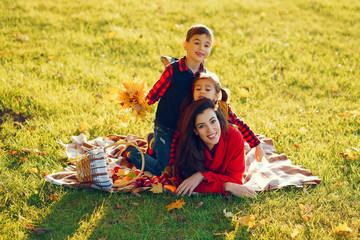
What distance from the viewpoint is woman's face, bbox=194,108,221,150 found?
3.22m

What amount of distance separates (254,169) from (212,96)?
1.13m

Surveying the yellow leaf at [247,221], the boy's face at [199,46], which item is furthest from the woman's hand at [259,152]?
the boy's face at [199,46]

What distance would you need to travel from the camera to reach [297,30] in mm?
8016

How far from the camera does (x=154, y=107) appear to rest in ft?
17.2

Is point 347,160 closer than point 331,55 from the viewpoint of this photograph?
Yes

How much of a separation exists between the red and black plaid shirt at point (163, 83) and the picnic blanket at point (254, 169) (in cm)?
85

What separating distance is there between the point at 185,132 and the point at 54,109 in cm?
233

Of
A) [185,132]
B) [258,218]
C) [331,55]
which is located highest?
[331,55]

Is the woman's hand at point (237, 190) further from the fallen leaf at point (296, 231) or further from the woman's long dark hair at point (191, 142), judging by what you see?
the fallen leaf at point (296, 231)

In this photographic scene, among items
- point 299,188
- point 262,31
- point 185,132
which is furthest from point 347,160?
point 262,31

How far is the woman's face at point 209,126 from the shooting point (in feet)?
10.6

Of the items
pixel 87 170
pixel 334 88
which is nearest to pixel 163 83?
pixel 87 170

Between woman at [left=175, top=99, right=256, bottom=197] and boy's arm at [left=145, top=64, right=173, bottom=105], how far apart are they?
368 mm

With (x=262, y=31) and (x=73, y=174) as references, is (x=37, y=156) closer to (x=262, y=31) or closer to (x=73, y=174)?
(x=73, y=174)
